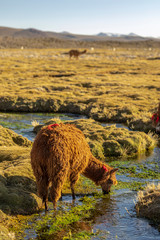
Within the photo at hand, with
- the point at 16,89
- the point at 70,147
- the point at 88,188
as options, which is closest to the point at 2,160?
the point at 88,188

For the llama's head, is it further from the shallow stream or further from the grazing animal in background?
the grazing animal in background

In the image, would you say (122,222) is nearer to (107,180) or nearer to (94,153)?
(107,180)

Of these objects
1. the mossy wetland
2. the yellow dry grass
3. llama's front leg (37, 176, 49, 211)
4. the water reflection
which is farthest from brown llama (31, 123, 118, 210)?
the yellow dry grass

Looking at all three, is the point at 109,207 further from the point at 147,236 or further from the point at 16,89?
the point at 16,89

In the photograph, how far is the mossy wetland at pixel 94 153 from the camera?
23.6 feet

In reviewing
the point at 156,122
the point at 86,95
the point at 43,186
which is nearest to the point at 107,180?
the point at 43,186

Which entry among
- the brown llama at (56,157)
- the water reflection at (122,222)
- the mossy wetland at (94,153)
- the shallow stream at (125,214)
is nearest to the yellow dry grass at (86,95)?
the mossy wetland at (94,153)

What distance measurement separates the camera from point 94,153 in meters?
12.3

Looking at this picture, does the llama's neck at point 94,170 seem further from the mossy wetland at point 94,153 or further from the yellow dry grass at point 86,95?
the yellow dry grass at point 86,95

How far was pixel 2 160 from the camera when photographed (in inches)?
413

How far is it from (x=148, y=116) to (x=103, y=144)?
573cm

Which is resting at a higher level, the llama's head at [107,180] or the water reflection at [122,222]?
the llama's head at [107,180]

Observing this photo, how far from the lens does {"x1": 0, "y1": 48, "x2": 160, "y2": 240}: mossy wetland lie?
7207 mm

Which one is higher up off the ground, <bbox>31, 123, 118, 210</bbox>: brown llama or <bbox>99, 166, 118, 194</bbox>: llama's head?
<bbox>31, 123, 118, 210</bbox>: brown llama
